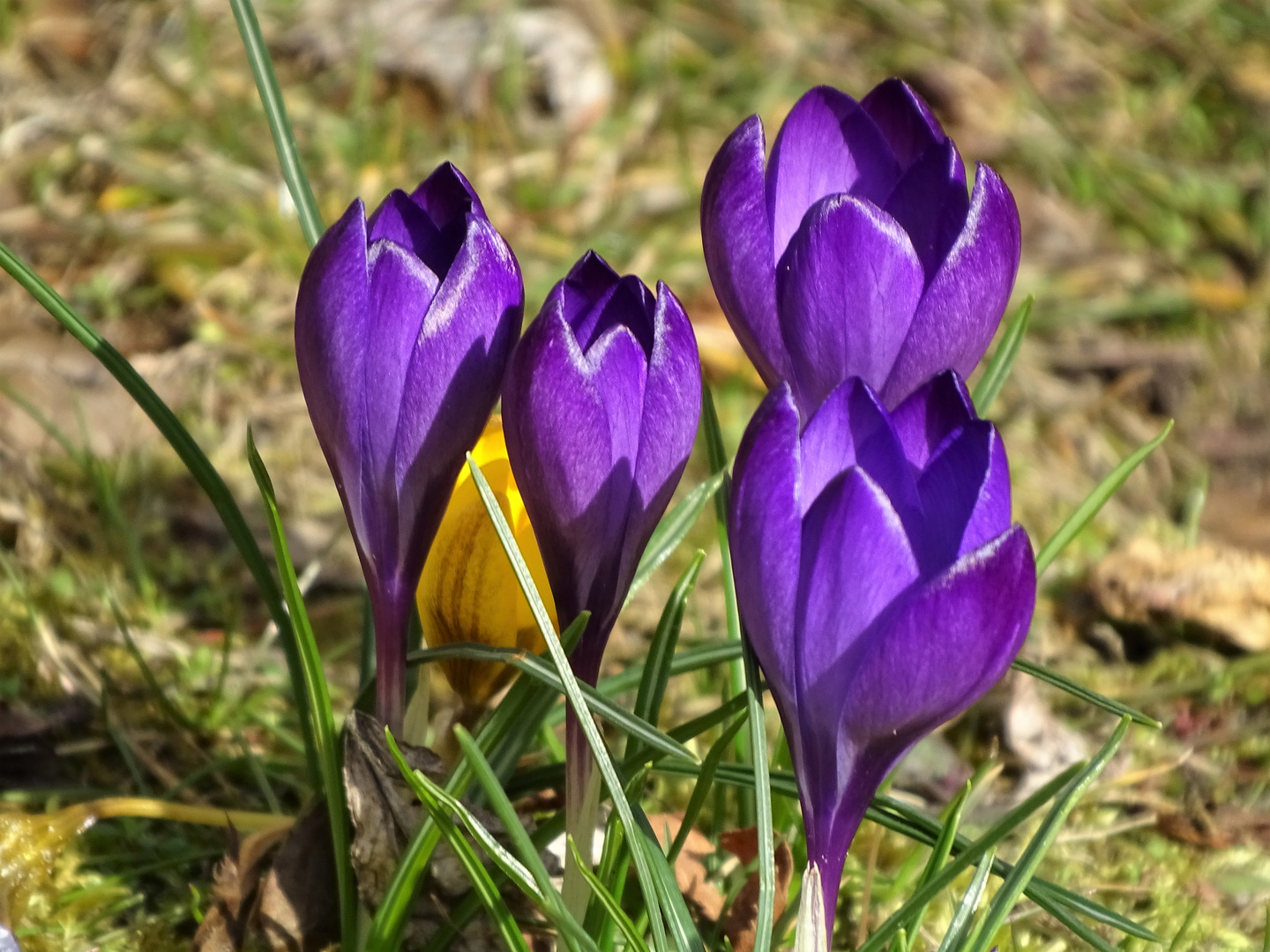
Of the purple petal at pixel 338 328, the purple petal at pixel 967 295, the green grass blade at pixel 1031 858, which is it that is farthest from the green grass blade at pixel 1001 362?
the purple petal at pixel 338 328

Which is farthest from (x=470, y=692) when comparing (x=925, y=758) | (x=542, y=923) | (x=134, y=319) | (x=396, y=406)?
(x=134, y=319)

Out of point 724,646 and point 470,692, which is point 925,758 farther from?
point 470,692

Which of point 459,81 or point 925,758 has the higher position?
point 459,81

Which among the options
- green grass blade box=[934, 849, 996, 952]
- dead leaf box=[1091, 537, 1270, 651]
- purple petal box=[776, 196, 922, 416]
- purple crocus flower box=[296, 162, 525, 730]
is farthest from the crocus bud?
dead leaf box=[1091, 537, 1270, 651]

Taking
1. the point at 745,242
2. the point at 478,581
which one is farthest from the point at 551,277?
the point at 745,242

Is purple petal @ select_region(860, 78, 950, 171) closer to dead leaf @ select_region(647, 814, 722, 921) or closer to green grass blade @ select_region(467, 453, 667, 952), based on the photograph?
green grass blade @ select_region(467, 453, 667, 952)

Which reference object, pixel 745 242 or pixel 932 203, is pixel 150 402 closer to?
pixel 745 242

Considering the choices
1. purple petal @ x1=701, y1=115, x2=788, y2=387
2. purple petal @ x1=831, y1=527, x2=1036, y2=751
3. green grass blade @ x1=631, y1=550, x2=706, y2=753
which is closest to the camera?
purple petal @ x1=831, y1=527, x2=1036, y2=751
